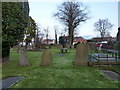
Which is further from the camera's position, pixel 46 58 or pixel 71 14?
pixel 71 14

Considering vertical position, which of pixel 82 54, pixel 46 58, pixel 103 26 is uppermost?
pixel 103 26

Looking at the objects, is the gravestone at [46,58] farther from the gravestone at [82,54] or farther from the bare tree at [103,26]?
the bare tree at [103,26]

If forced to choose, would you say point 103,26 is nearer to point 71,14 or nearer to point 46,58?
point 71,14

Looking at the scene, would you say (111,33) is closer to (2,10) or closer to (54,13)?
(54,13)

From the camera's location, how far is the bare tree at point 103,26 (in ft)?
131

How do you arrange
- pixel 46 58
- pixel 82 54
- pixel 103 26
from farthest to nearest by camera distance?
pixel 103 26
pixel 46 58
pixel 82 54

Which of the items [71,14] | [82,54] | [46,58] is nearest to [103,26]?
[71,14]

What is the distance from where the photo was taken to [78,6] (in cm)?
2894

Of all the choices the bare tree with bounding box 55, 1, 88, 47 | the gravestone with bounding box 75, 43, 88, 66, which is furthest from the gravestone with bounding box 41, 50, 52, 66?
the bare tree with bounding box 55, 1, 88, 47

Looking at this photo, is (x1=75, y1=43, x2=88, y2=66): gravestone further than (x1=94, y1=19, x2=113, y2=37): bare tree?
No

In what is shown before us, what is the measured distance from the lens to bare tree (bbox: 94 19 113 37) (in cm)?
4003

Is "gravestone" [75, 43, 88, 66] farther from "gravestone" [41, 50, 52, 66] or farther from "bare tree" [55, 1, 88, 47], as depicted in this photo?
"bare tree" [55, 1, 88, 47]

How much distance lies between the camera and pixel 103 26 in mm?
40312

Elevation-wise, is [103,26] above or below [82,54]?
above
